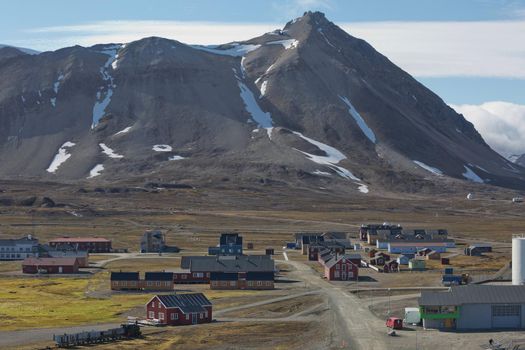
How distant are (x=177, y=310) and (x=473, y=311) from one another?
23.7 meters

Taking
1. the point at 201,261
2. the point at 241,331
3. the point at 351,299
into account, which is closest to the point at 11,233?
the point at 201,261

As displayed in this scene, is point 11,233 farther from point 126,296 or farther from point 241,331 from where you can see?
point 241,331

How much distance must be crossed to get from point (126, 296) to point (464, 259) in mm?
56460

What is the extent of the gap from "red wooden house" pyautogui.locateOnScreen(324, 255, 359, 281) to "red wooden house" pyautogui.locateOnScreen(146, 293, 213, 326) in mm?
33570

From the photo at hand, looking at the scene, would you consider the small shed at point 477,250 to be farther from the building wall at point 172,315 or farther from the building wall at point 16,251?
the building wall at point 172,315

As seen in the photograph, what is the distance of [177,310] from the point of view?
272 ft

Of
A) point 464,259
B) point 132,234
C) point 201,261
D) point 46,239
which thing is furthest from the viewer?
point 132,234

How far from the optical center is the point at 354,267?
117m

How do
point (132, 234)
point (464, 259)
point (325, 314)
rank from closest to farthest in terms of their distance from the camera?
point (325, 314) < point (464, 259) < point (132, 234)

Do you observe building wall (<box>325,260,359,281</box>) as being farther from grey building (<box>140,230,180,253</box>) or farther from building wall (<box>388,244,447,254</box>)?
grey building (<box>140,230,180,253</box>)

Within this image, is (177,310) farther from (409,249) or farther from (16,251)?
(409,249)

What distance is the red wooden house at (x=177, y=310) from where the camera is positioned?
271ft

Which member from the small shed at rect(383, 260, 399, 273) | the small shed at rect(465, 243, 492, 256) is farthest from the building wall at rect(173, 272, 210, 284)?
the small shed at rect(465, 243, 492, 256)

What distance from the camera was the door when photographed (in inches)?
3167
